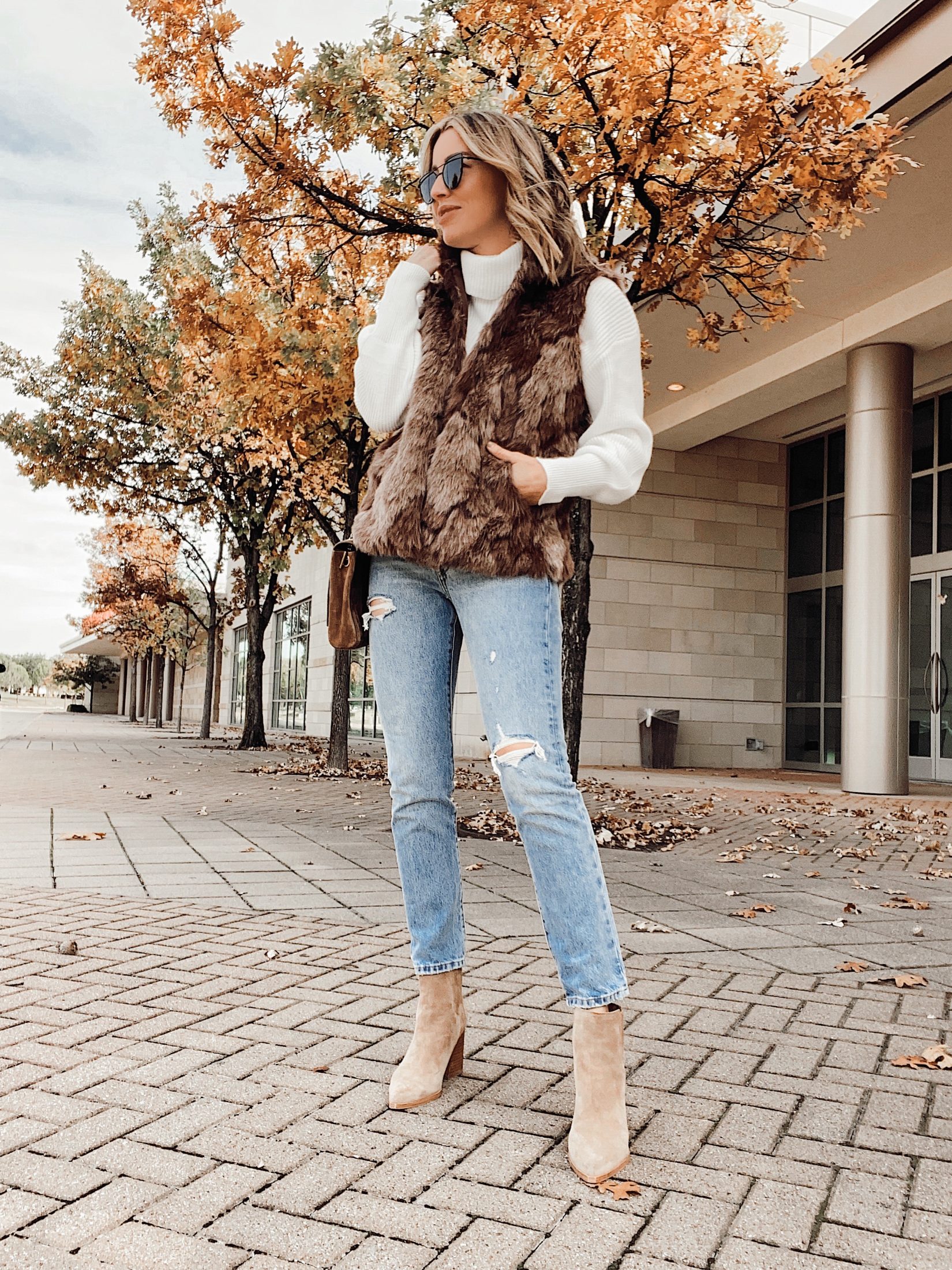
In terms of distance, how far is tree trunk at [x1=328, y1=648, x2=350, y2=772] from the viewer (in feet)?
39.3

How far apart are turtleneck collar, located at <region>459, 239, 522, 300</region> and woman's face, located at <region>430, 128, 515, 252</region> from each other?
0.11 ft

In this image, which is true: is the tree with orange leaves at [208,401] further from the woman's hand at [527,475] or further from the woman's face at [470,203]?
the woman's hand at [527,475]

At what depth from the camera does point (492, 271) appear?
2334 mm

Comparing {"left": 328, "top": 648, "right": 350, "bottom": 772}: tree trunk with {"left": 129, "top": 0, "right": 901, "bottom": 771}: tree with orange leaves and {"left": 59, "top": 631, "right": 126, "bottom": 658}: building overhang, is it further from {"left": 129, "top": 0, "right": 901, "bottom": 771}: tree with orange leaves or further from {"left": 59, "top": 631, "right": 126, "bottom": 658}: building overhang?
{"left": 59, "top": 631, "right": 126, "bottom": 658}: building overhang

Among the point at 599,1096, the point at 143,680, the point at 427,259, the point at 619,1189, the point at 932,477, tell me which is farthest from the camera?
the point at 143,680

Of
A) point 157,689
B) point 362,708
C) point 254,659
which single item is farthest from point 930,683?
point 157,689

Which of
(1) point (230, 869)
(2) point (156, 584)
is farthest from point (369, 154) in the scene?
(2) point (156, 584)

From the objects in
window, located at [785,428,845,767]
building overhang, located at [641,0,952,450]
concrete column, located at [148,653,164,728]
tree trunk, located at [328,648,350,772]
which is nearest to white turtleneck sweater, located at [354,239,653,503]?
→ building overhang, located at [641,0,952,450]

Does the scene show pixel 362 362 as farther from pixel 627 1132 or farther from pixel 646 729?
pixel 646 729

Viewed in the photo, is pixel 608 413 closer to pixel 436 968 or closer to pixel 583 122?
pixel 436 968

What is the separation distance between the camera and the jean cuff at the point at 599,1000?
1.97 meters

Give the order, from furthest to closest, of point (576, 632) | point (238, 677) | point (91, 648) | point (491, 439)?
point (91, 648) → point (238, 677) → point (576, 632) → point (491, 439)

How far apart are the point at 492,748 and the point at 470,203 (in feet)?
4.00

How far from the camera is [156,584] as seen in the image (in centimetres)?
2311
